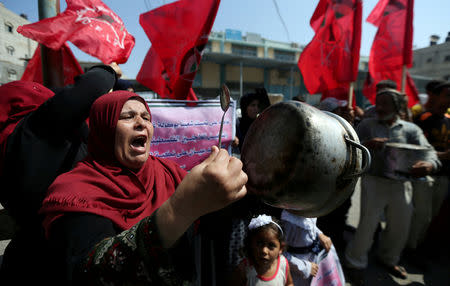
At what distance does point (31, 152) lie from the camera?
3.76 ft

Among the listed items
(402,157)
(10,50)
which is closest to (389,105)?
(402,157)

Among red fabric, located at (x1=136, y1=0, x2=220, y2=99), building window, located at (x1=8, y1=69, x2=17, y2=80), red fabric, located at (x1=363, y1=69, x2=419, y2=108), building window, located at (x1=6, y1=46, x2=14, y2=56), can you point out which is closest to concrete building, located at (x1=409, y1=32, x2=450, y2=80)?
red fabric, located at (x1=363, y1=69, x2=419, y2=108)

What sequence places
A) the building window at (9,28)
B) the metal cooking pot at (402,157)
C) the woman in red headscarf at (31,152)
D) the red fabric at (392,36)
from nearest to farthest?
the woman in red headscarf at (31,152) → the metal cooking pot at (402,157) → the red fabric at (392,36) → the building window at (9,28)

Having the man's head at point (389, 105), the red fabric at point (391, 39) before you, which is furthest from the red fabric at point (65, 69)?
the red fabric at point (391, 39)

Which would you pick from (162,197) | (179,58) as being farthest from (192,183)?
(179,58)

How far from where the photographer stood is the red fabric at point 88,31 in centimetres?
192

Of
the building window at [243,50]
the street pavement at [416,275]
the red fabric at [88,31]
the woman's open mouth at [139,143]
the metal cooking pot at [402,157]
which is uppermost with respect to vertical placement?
the building window at [243,50]

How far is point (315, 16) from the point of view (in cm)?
442

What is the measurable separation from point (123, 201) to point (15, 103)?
89cm

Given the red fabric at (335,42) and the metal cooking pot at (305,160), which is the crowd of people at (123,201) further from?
the red fabric at (335,42)

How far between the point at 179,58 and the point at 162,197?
207cm

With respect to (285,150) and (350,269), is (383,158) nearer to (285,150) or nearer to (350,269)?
(350,269)

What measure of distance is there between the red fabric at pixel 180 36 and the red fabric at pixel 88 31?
64 cm

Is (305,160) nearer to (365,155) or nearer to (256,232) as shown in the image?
(365,155)
